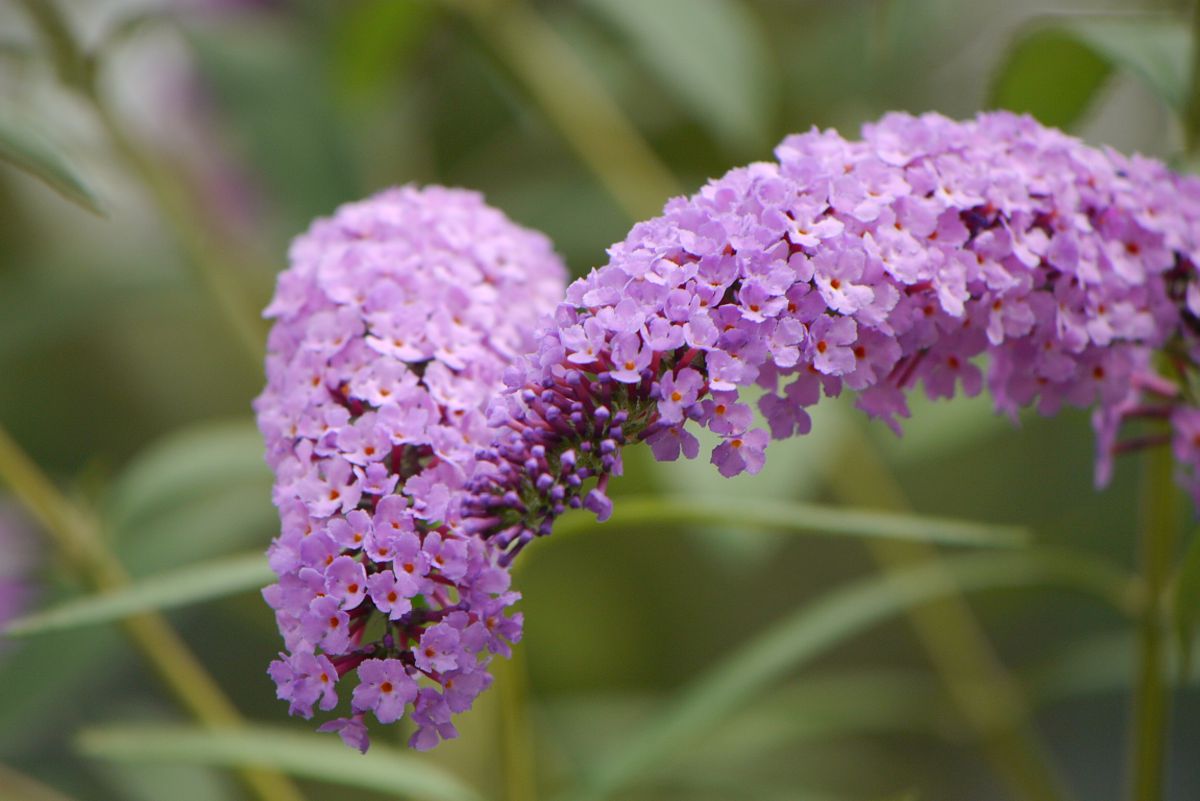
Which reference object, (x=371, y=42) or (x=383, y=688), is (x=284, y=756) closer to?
(x=383, y=688)

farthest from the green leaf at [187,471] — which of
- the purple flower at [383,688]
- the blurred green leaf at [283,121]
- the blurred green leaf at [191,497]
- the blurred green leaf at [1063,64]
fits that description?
the blurred green leaf at [1063,64]

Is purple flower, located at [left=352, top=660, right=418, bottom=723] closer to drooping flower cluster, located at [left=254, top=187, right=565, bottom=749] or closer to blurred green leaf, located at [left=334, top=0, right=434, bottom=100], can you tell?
drooping flower cluster, located at [left=254, top=187, right=565, bottom=749]

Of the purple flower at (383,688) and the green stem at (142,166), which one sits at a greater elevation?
the green stem at (142,166)

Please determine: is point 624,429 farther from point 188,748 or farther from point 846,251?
point 188,748

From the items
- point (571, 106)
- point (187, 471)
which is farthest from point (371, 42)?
point (187, 471)

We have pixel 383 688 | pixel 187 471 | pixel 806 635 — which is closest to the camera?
pixel 383 688

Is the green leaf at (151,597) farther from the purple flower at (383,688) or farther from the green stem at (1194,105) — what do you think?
the green stem at (1194,105)

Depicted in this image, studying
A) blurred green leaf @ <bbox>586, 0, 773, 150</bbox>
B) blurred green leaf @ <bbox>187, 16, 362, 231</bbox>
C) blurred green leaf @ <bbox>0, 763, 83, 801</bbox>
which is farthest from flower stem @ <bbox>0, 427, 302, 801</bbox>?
blurred green leaf @ <bbox>586, 0, 773, 150</bbox>
